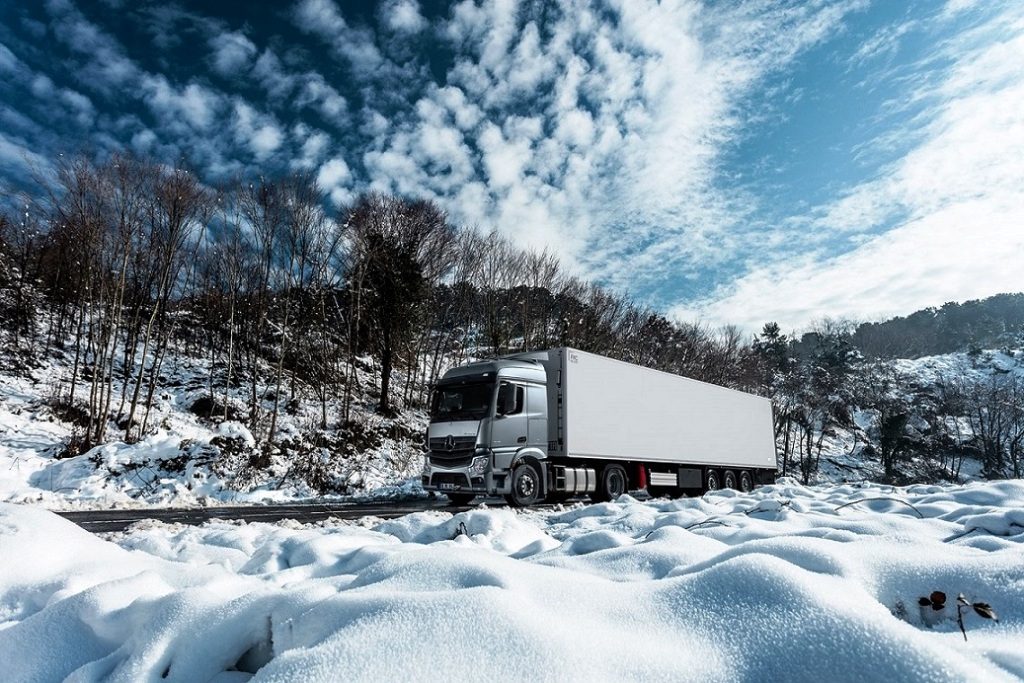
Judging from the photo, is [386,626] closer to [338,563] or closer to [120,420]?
[338,563]

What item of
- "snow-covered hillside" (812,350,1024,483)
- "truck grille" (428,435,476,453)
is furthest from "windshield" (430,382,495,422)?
"snow-covered hillside" (812,350,1024,483)

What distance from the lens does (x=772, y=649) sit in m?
1.74

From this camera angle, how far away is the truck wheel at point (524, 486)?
13805 mm

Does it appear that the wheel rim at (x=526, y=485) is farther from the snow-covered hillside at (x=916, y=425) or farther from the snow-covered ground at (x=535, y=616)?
the snow-covered hillside at (x=916, y=425)

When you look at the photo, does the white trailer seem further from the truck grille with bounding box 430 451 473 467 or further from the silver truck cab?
the truck grille with bounding box 430 451 473 467

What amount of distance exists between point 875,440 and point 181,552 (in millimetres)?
75408

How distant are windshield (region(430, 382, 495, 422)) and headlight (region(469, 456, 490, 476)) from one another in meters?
1.03

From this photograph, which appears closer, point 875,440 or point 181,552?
point 181,552

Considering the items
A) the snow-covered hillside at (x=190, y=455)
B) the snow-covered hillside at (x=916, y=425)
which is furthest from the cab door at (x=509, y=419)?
the snow-covered hillside at (x=916, y=425)

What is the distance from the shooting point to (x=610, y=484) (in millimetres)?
16328

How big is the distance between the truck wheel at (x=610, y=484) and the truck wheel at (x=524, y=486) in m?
2.42

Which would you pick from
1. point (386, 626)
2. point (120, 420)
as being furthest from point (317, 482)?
point (386, 626)

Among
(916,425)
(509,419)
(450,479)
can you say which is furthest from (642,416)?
(916,425)

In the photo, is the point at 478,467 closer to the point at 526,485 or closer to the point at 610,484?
the point at 526,485
